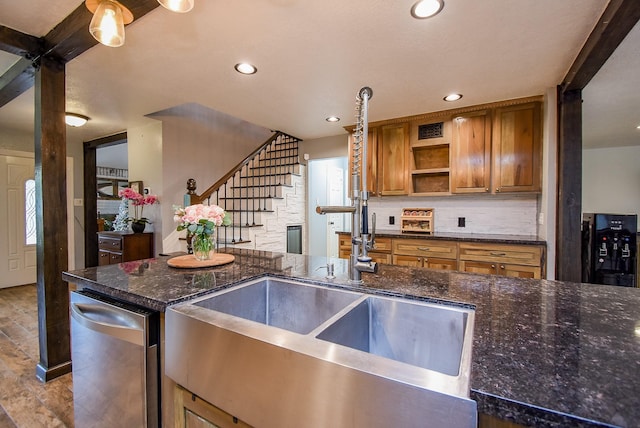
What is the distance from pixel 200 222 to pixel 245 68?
1.48m

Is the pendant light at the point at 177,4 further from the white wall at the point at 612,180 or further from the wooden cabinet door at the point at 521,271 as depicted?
the white wall at the point at 612,180

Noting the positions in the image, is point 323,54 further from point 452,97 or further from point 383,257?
point 383,257

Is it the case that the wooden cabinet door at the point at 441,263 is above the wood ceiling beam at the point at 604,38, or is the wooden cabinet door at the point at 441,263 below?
below

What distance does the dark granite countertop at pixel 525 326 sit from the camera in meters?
0.52

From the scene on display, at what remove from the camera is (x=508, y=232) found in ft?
11.0

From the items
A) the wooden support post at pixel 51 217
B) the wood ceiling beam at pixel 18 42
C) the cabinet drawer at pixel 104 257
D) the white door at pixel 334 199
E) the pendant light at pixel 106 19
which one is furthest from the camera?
the white door at pixel 334 199

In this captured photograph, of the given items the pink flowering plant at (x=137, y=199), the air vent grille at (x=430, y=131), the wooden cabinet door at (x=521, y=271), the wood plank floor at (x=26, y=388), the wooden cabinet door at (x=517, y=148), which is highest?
the air vent grille at (x=430, y=131)

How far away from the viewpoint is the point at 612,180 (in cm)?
484

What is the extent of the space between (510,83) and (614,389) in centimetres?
283

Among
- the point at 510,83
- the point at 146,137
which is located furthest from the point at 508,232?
A: the point at 146,137

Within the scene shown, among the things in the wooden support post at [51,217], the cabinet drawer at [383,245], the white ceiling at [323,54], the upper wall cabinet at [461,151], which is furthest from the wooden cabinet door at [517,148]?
the wooden support post at [51,217]

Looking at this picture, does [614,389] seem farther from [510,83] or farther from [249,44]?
[510,83]

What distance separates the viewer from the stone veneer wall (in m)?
4.14

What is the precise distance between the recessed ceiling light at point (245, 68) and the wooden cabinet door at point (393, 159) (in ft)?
6.31
